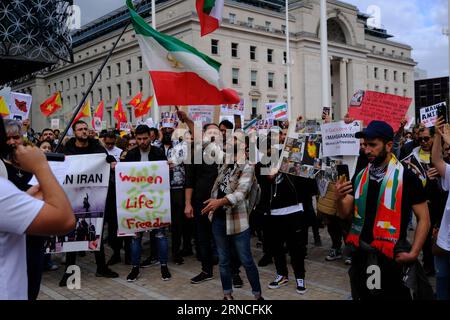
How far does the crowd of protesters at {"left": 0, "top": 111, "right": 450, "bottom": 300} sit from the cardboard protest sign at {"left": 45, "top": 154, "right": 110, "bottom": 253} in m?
0.29

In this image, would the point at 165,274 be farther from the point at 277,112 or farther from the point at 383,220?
the point at 277,112

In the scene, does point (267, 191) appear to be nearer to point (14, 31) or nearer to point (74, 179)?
point (74, 179)

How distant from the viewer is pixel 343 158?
21.6 ft

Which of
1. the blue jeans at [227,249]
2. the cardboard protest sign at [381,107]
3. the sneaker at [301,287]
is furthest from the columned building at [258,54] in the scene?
the blue jeans at [227,249]

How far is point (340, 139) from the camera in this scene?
639cm

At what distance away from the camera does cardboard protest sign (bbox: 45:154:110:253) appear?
20.9 ft

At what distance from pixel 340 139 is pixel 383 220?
2880 millimetres

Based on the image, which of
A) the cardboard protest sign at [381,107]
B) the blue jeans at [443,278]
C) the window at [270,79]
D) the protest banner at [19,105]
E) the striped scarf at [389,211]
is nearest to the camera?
the striped scarf at [389,211]

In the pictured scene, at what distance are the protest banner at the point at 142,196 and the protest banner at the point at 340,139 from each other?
2.32 m

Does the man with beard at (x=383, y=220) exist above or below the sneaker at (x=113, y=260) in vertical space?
above

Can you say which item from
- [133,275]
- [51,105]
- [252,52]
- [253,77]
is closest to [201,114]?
[133,275]

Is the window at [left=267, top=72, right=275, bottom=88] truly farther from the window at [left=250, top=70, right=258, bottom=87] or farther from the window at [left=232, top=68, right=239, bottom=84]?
the window at [left=232, top=68, right=239, bottom=84]

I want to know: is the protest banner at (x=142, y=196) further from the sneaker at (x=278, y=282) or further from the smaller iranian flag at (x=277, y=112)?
the smaller iranian flag at (x=277, y=112)

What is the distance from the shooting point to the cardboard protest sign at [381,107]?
6.80 m
